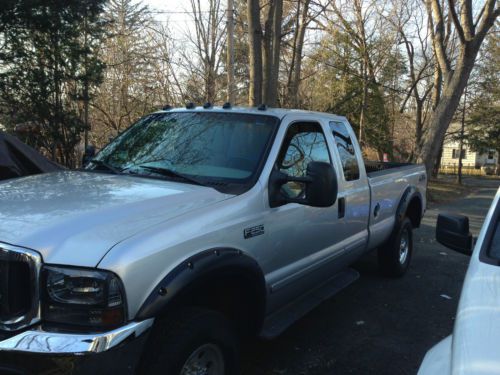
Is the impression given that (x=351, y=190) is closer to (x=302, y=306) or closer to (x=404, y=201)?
(x=302, y=306)

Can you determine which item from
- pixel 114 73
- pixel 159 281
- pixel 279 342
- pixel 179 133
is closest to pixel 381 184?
pixel 279 342

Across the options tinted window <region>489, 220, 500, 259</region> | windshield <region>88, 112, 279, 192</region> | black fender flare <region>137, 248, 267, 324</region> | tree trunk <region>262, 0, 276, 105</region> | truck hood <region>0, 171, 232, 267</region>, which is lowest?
black fender flare <region>137, 248, 267, 324</region>

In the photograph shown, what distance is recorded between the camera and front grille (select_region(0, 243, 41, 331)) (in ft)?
7.01

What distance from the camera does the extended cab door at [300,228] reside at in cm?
343

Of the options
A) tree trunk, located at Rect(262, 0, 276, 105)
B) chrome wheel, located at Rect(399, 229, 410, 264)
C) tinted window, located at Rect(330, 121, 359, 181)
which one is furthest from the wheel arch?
tree trunk, located at Rect(262, 0, 276, 105)

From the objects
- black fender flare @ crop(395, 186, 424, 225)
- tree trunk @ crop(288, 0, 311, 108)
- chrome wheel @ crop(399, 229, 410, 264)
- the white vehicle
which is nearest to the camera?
the white vehicle

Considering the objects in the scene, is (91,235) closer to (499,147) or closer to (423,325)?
(423,325)

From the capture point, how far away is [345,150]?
4.77 meters

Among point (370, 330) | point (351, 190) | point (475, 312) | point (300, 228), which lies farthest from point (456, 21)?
point (475, 312)

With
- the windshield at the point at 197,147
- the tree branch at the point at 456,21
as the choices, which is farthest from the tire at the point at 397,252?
the tree branch at the point at 456,21

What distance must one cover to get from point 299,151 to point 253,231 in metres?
1.08

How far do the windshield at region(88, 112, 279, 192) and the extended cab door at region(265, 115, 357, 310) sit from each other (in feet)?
0.67

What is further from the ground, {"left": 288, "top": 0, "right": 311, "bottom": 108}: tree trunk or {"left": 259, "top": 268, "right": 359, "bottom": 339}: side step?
{"left": 288, "top": 0, "right": 311, "bottom": 108}: tree trunk

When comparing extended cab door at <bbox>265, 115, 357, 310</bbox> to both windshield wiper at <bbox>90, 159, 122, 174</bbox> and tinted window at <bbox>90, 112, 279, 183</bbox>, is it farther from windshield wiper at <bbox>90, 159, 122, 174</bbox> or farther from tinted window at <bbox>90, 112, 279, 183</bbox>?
windshield wiper at <bbox>90, 159, 122, 174</bbox>
